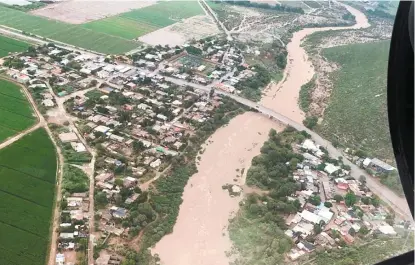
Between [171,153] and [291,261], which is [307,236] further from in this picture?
[171,153]

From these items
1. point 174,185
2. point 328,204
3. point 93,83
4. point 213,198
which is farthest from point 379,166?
point 93,83

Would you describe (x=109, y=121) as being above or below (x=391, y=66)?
below

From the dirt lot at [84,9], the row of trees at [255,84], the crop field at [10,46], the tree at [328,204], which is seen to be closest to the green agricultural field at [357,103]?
the tree at [328,204]

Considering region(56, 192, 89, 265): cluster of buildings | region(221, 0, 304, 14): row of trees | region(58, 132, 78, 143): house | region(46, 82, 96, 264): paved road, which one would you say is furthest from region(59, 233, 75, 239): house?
region(221, 0, 304, 14): row of trees

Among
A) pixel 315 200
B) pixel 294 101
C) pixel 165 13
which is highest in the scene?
pixel 165 13

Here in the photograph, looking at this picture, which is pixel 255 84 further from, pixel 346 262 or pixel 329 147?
pixel 346 262

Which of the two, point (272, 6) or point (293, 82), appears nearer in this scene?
point (293, 82)

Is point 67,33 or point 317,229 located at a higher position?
point 67,33

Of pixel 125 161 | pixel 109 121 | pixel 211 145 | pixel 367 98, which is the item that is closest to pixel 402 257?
pixel 125 161
